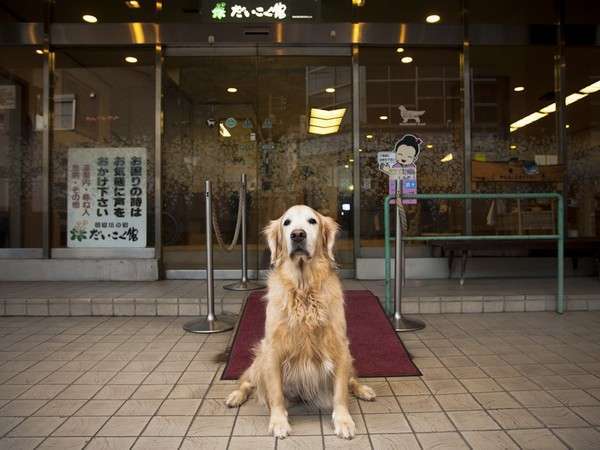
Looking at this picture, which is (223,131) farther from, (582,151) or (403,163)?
(582,151)

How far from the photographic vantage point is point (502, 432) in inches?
99.2

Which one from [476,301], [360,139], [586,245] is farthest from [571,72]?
[476,301]

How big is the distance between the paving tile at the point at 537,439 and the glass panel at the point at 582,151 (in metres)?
5.85

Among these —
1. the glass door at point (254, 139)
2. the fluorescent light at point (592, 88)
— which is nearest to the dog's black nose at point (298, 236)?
the glass door at point (254, 139)

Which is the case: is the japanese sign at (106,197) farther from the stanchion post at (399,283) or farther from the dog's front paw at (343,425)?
the dog's front paw at (343,425)

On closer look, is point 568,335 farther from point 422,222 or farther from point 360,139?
point 360,139

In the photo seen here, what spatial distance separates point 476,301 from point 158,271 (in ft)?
14.4

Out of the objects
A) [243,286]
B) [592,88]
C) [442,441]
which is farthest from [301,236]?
[592,88]

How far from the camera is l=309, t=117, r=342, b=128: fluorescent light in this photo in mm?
7671

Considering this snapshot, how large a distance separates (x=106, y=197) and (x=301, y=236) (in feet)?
18.0

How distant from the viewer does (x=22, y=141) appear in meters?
7.33

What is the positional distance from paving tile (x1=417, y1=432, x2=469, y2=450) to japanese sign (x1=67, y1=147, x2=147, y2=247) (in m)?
5.71

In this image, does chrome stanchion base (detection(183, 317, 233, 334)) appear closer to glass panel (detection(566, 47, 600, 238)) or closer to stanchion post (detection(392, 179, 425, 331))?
stanchion post (detection(392, 179, 425, 331))

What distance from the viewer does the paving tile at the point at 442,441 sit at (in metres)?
2.37
